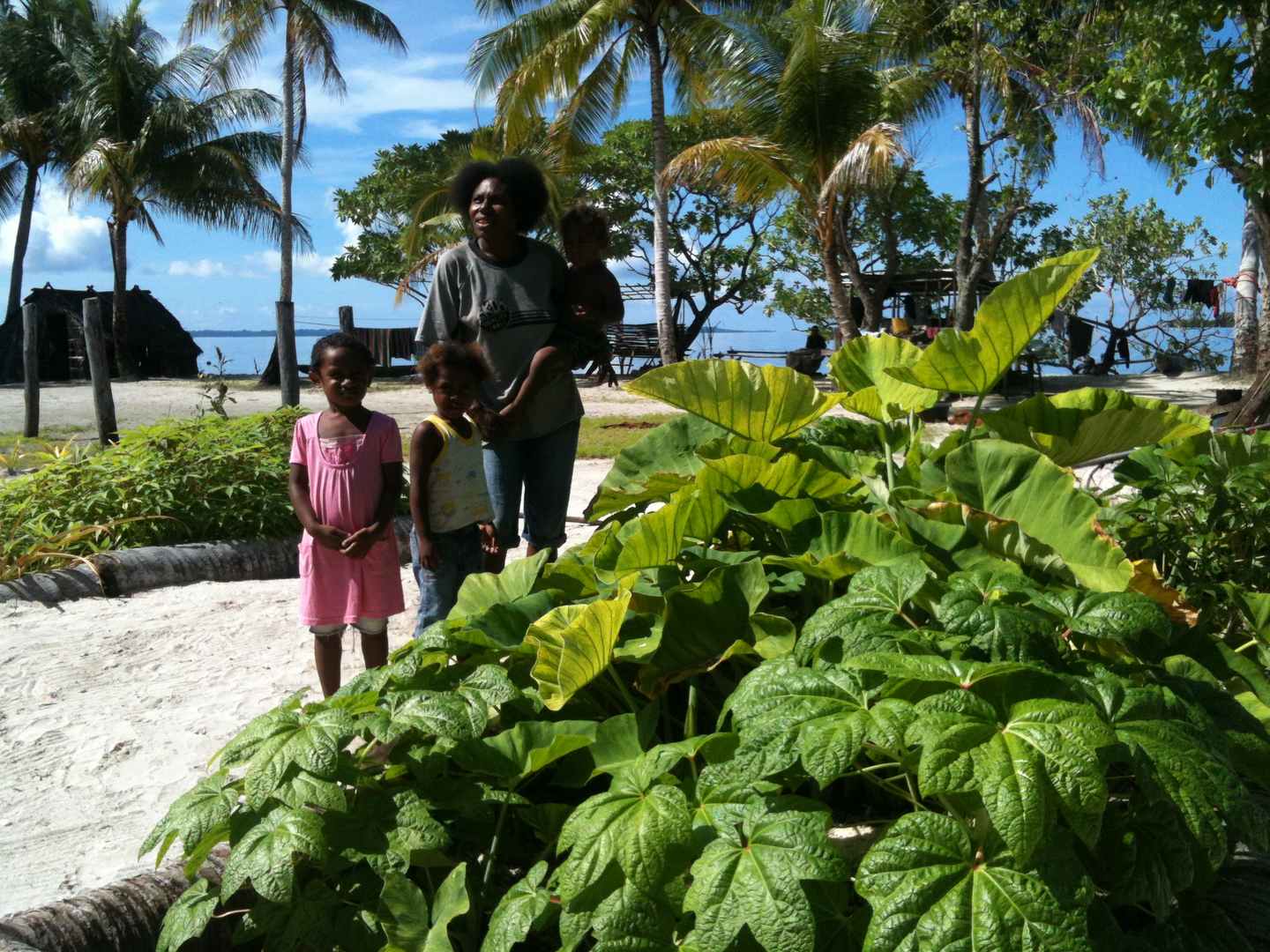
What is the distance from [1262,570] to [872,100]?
52.6 ft

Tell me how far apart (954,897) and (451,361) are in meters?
2.67

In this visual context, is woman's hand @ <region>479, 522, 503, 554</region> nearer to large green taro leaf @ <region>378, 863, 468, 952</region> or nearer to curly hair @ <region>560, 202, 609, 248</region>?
curly hair @ <region>560, 202, 609, 248</region>

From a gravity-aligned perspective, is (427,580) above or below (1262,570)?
below

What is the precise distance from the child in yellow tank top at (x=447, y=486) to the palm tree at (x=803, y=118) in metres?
12.9

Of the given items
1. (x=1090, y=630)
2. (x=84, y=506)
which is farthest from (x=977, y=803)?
(x=84, y=506)

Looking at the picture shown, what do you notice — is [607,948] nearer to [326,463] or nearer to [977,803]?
[977,803]

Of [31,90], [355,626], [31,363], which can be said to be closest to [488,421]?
[355,626]

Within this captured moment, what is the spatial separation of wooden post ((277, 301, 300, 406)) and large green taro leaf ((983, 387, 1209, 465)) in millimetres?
14889

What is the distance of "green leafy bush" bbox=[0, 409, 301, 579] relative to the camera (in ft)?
19.9

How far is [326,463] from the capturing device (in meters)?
3.62

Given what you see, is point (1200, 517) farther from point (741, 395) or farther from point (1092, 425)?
point (741, 395)

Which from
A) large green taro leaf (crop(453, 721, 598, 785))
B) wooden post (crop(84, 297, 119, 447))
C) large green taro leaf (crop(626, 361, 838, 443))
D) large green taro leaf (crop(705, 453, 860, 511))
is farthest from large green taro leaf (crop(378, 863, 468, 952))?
wooden post (crop(84, 297, 119, 447))

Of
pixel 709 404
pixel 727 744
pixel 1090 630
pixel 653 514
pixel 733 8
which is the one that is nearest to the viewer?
pixel 1090 630

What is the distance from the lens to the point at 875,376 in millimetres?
2555
